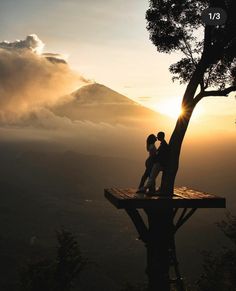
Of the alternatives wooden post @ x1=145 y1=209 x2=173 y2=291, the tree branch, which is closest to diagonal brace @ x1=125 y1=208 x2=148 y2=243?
wooden post @ x1=145 y1=209 x2=173 y2=291

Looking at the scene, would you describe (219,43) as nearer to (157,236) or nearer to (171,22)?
(171,22)

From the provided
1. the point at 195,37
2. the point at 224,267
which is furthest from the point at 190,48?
the point at 224,267

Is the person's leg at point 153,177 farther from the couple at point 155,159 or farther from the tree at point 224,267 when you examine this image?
the tree at point 224,267

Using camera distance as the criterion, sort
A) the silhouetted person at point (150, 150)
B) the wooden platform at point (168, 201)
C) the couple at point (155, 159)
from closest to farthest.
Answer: the wooden platform at point (168, 201) → the couple at point (155, 159) → the silhouetted person at point (150, 150)

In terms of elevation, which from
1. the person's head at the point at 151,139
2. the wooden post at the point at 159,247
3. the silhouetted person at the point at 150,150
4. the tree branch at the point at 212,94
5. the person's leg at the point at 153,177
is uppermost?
A: the tree branch at the point at 212,94

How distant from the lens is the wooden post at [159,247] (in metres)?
15.9

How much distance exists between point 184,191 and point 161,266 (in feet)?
11.8

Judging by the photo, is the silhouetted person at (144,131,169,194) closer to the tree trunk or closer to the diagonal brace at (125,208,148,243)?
the tree trunk

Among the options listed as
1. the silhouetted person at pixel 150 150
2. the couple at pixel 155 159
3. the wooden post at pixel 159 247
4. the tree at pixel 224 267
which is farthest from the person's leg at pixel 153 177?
the tree at pixel 224 267

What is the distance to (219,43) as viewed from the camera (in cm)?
1716

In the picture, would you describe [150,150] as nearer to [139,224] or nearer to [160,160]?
[160,160]

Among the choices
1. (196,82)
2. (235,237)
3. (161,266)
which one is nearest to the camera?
(161,266)

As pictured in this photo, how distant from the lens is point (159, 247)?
52.3ft

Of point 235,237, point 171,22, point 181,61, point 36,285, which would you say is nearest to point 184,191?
point 181,61
